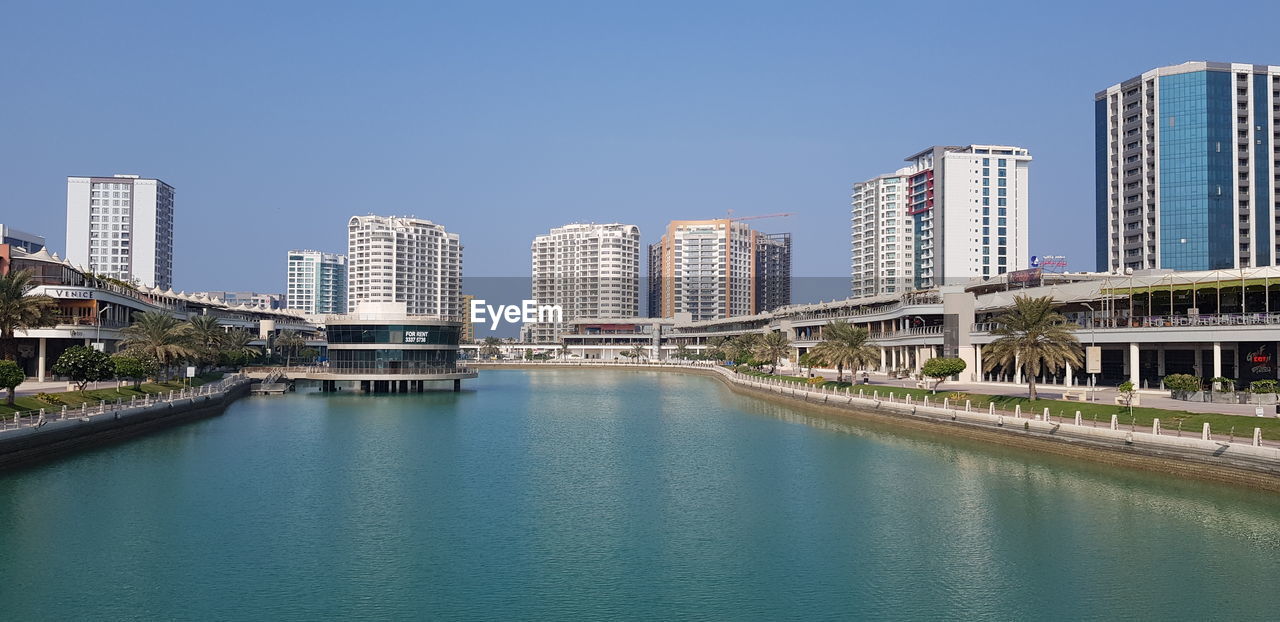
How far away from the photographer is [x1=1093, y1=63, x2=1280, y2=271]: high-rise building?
5507 inches

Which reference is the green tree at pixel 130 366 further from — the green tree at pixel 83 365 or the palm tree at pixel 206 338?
the palm tree at pixel 206 338

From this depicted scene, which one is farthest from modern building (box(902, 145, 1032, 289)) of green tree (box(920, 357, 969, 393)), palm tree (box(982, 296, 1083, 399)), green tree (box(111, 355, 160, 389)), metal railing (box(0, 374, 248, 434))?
green tree (box(111, 355, 160, 389))

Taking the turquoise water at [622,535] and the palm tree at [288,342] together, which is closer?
the turquoise water at [622,535]

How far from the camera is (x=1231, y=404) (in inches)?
2189

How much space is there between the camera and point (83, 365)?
59.9m

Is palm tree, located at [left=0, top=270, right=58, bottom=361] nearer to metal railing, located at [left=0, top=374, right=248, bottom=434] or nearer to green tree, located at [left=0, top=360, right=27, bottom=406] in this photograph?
metal railing, located at [left=0, top=374, right=248, bottom=434]

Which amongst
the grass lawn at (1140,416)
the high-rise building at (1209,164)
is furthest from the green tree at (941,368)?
the high-rise building at (1209,164)

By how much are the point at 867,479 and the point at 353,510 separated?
23908mm

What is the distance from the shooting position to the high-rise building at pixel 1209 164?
13988cm

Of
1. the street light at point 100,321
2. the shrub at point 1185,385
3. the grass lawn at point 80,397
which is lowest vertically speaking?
the grass lawn at point 80,397

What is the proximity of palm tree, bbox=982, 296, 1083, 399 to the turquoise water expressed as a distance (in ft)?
37.8

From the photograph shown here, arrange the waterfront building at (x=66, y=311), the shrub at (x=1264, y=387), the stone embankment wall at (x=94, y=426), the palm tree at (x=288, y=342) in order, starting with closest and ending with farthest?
the stone embankment wall at (x=94, y=426), the shrub at (x=1264, y=387), the waterfront building at (x=66, y=311), the palm tree at (x=288, y=342)

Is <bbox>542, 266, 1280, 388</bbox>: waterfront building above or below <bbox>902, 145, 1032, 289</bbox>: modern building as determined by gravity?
below

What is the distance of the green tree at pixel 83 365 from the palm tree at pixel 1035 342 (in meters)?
61.7
